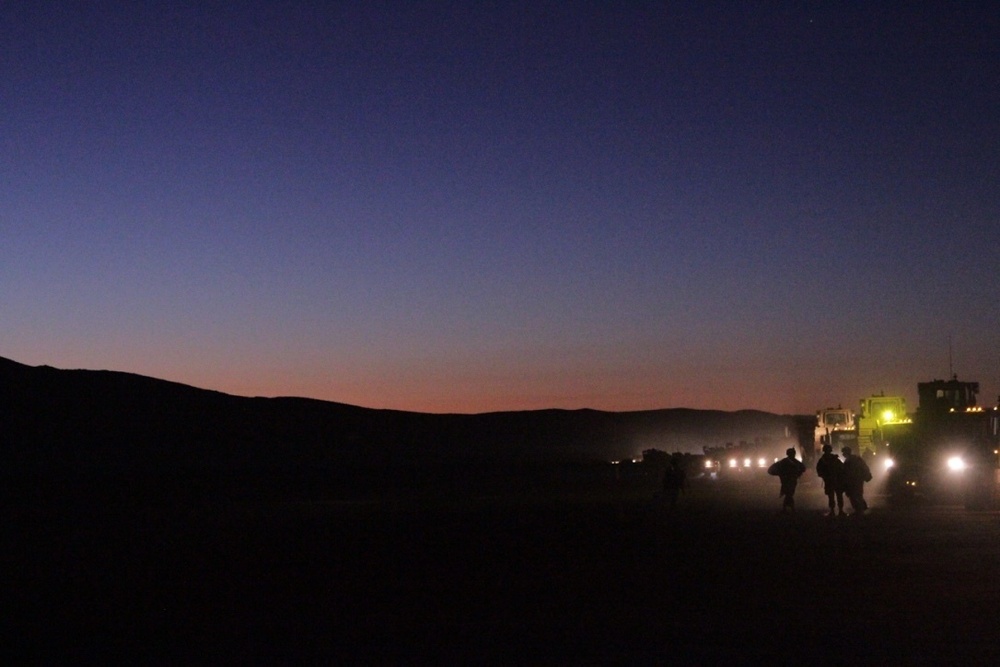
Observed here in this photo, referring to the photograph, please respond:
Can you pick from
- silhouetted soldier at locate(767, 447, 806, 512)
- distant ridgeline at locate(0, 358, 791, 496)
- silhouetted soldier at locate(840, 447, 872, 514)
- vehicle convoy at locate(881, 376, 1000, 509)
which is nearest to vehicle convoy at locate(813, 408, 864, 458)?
vehicle convoy at locate(881, 376, 1000, 509)

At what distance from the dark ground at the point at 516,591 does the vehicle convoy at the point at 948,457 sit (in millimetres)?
2448

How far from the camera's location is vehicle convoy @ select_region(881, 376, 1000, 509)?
3070 centimetres

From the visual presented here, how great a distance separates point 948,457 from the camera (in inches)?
1352

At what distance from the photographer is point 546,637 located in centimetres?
1134

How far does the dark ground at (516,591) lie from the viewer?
1088 centimetres

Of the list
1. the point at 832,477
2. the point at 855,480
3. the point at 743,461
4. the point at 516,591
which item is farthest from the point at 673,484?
the point at 743,461

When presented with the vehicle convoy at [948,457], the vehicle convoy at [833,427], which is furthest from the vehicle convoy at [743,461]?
the vehicle convoy at [948,457]

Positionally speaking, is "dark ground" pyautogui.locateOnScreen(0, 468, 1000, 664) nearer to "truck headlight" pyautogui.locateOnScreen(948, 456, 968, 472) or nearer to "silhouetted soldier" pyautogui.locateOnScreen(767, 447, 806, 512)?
"silhouetted soldier" pyautogui.locateOnScreen(767, 447, 806, 512)

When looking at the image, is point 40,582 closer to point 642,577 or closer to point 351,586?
point 351,586

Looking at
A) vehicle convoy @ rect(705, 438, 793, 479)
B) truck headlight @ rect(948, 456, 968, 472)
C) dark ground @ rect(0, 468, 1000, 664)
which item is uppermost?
vehicle convoy @ rect(705, 438, 793, 479)

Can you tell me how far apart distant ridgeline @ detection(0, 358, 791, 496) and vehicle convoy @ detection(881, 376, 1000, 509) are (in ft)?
187

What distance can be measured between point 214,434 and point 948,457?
112 metres

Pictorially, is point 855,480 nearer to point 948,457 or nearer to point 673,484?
point 673,484

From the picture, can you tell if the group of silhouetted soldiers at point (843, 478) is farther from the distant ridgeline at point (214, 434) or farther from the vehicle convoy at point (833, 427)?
the distant ridgeline at point (214, 434)
